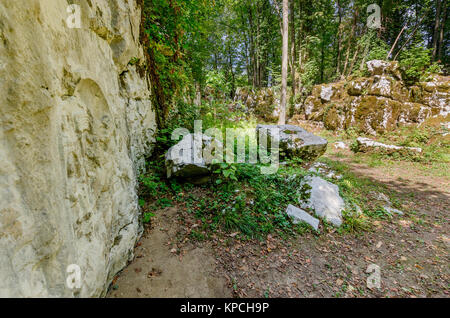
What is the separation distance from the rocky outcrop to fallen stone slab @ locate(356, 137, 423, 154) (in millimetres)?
2076

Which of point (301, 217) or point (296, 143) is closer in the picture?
point (301, 217)

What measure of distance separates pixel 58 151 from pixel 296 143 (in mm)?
6664

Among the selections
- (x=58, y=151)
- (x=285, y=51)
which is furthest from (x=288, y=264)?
(x=285, y=51)

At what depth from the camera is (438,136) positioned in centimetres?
870

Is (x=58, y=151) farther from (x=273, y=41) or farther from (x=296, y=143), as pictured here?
(x=273, y=41)

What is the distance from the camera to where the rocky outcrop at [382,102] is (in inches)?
380

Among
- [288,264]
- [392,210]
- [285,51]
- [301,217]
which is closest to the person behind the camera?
[288,264]

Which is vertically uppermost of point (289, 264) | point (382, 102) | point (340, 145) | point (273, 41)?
point (273, 41)

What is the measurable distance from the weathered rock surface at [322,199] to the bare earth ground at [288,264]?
Result: 0.45 meters

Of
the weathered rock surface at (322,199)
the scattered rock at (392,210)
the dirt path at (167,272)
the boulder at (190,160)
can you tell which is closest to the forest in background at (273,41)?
the boulder at (190,160)

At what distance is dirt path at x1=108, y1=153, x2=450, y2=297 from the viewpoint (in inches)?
102

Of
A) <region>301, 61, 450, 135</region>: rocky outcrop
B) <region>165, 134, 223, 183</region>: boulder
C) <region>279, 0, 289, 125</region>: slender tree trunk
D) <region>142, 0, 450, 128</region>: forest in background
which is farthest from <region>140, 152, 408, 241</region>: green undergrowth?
<region>301, 61, 450, 135</region>: rocky outcrop

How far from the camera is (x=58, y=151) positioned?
1.50 meters

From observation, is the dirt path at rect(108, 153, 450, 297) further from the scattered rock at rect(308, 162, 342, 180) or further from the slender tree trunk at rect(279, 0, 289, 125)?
the slender tree trunk at rect(279, 0, 289, 125)
